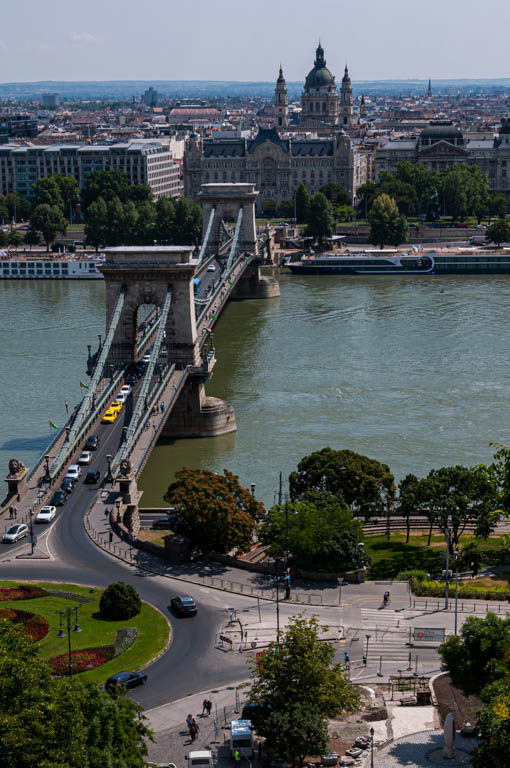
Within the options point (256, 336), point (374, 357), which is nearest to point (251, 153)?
point (256, 336)

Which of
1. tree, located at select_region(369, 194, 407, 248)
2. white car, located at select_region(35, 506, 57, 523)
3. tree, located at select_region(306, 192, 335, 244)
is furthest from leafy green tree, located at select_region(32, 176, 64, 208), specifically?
white car, located at select_region(35, 506, 57, 523)

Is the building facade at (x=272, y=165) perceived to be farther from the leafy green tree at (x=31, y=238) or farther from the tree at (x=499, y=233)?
the tree at (x=499, y=233)

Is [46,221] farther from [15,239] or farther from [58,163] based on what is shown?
[58,163]

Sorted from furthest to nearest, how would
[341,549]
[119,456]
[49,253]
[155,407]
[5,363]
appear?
[49,253], [5,363], [155,407], [119,456], [341,549]

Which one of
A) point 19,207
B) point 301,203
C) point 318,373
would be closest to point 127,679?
point 318,373

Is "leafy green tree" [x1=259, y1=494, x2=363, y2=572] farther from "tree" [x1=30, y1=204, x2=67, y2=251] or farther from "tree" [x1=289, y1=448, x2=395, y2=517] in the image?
"tree" [x1=30, y1=204, x2=67, y2=251]

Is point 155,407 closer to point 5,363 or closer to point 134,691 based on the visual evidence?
point 5,363
